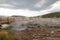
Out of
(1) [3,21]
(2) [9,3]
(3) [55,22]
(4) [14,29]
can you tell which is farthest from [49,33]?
(2) [9,3]

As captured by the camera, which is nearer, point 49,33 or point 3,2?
point 49,33

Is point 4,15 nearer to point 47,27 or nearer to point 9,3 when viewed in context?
point 9,3

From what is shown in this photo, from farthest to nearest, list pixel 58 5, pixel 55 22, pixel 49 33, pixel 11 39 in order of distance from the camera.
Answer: pixel 58 5 → pixel 55 22 → pixel 49 33 → pixel 11 39

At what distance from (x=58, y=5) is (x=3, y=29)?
1.94 metres

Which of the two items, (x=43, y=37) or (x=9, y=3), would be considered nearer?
(x=43, y=37)

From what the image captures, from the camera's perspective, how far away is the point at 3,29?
4.70 meters

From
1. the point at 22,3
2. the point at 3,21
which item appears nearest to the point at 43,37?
the point at 3,21

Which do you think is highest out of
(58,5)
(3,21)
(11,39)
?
(58,5)

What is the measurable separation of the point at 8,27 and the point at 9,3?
1.24 metres

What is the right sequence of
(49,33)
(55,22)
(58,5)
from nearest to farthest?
(49,33)
(55,22)
(58,5)

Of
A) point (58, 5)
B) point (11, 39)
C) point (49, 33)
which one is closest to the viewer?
point (11, 39)

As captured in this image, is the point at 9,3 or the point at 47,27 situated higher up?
the point at 9,3

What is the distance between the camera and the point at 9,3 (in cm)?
586

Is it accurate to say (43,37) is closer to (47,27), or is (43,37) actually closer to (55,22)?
(47,27)
